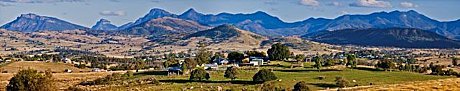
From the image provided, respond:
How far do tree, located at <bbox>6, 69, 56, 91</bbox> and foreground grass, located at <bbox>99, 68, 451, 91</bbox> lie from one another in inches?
1351

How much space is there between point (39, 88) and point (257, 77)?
A: 48.6 metres

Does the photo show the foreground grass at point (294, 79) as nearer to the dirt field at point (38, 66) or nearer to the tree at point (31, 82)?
the tree at point (31, 82)

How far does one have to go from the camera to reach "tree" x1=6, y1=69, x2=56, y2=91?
230ft

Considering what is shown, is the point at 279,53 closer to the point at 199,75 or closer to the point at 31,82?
the point at 199,75

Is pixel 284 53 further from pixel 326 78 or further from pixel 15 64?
pixel 15 64

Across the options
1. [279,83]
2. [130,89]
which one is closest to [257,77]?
[279,83]

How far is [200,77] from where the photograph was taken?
393ft

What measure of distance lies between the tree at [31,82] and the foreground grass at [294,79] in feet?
113

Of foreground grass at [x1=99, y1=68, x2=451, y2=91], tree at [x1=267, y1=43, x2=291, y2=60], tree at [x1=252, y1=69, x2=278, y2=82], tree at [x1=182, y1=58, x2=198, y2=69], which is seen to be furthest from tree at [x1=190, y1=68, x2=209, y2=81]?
tree at [x1=267, y1=43, x2=291, y2=60]

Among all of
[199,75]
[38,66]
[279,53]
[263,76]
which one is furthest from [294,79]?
[38,66]

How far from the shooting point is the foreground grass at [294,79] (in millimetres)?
103312

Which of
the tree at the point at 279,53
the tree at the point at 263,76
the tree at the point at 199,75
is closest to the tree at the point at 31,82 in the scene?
the tree at the point at 263,76

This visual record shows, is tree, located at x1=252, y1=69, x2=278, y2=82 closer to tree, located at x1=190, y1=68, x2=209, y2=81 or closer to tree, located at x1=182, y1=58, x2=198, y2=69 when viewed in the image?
tree, located at x1=190, y1=68, x2=209, y2=81

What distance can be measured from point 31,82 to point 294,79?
177 feet
